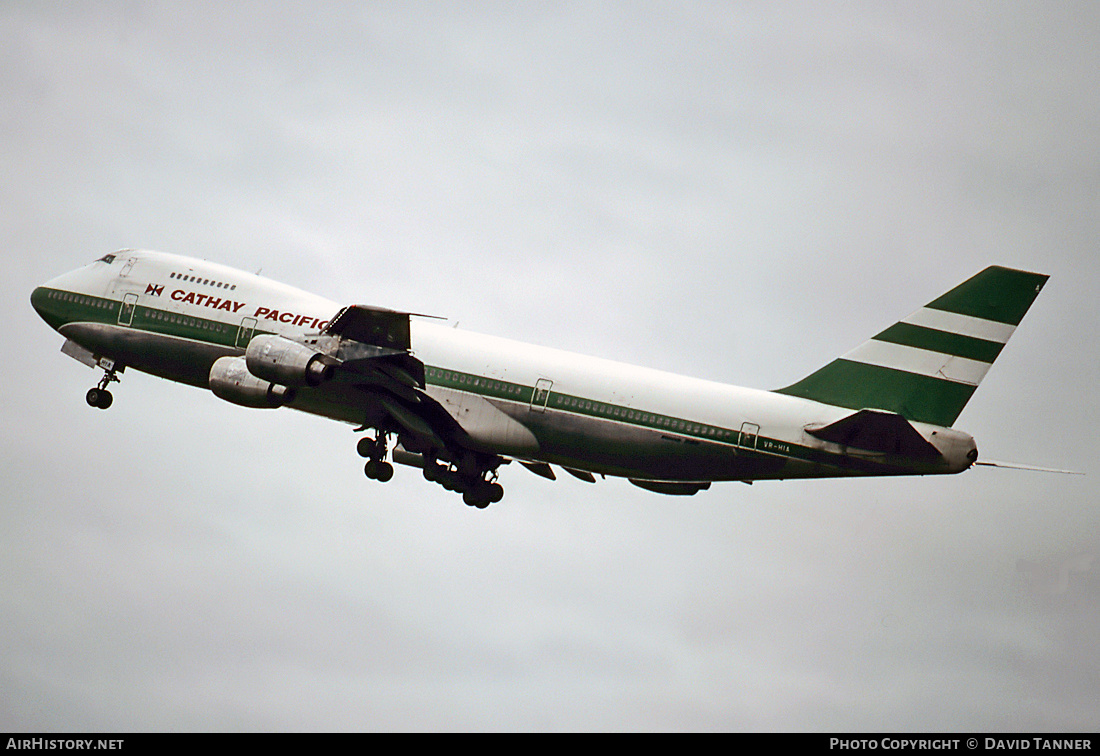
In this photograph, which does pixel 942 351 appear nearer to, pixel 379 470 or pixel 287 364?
pixel 379 470

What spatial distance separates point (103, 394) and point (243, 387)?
27.5ft

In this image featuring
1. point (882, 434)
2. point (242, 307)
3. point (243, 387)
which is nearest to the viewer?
point (882, 434)

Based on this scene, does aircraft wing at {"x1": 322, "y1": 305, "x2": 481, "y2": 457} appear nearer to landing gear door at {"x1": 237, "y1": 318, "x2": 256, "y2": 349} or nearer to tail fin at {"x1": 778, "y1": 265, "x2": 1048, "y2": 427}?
landing gear door at {"x1": 237, "y1": 318, "x2": 256, "y2": 349}

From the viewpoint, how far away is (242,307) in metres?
42.0

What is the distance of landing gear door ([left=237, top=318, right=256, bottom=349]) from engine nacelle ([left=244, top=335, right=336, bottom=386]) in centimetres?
337

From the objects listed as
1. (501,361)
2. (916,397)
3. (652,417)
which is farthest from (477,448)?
(916,397)

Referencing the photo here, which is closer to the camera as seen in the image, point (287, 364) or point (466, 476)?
point (287, 364)

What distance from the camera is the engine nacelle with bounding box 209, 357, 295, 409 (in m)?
39.7

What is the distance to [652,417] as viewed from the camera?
38031 mm

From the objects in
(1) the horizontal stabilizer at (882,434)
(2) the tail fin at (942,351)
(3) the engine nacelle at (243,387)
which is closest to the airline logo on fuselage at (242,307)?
(3) the engine nacelle at (243,387)

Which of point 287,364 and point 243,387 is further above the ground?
point 243,387

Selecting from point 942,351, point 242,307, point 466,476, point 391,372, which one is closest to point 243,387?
point 242,307

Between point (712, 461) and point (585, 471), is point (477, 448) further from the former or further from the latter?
point (712, 461)

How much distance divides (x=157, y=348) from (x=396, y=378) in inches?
359
